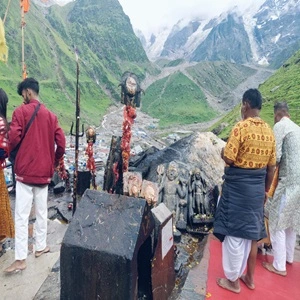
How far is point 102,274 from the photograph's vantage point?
99.7 inches

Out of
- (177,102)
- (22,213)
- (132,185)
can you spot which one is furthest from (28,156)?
(177,102)

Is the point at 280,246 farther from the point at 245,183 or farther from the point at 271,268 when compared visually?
the point at 245,183

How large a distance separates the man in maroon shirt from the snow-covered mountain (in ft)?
462

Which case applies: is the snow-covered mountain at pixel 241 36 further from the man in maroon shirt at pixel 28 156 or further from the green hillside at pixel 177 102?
the man in maroon shirt at pixel 28 156

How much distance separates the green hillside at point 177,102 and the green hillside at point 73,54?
9.18 meters

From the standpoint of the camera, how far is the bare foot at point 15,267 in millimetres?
3346

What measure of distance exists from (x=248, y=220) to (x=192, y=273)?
1.11 m

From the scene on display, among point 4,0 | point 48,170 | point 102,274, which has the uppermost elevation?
point 4,0

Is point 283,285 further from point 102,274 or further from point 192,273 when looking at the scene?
point 102,274

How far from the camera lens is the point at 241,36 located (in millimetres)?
146875

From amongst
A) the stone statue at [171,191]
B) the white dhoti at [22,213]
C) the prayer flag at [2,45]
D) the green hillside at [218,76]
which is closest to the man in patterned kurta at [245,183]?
the white dhoti at [22,213]

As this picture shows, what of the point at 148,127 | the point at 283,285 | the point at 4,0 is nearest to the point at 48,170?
the point at 283,285

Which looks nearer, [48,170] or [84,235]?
[84,235]

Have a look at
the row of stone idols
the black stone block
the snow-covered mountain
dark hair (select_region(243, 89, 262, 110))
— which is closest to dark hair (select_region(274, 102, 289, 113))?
dark hair (select_region(243, 89, 262, 110))
